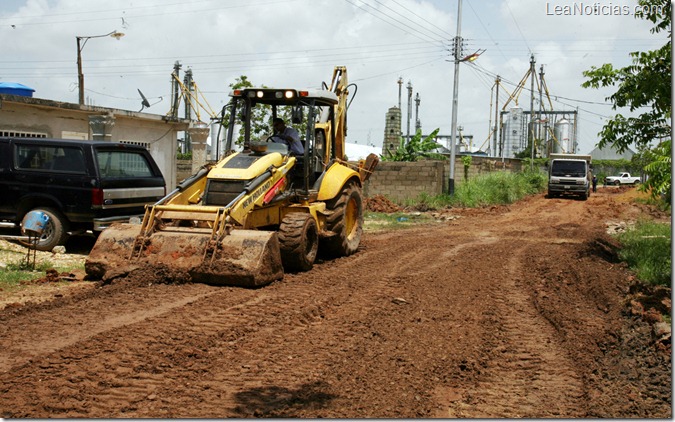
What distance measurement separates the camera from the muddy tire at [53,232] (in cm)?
1159

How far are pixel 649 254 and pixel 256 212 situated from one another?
22.5 feet

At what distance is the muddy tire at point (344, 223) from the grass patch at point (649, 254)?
4691mm

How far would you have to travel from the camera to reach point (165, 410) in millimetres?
4777

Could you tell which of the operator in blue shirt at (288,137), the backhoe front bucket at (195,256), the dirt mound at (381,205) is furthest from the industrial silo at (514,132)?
the backhoe front bucket at (195,256)

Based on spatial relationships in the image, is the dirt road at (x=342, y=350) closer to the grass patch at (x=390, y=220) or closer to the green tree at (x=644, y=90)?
the green tree at (x=644, y=90)

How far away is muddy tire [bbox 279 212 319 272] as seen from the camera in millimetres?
10000

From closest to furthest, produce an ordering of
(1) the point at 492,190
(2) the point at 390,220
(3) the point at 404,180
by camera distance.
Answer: (2) the point at 390,220, (3) the point at 404,180, (1) the point at 492,190

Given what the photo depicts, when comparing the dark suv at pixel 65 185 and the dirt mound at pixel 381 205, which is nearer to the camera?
the dark suv at pixel 65 185

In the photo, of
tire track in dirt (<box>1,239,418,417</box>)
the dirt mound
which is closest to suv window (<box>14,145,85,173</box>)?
tire track in dirt (<box>1,239,418,417</box>)

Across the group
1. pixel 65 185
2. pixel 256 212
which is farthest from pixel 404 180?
pixel 256 212

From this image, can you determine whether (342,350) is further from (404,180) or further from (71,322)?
(404,180)

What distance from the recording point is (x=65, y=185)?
38.2 feet

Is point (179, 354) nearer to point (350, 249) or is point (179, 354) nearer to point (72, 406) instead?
point (72, 406)

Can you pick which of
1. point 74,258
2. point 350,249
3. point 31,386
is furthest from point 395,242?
point 31,386
